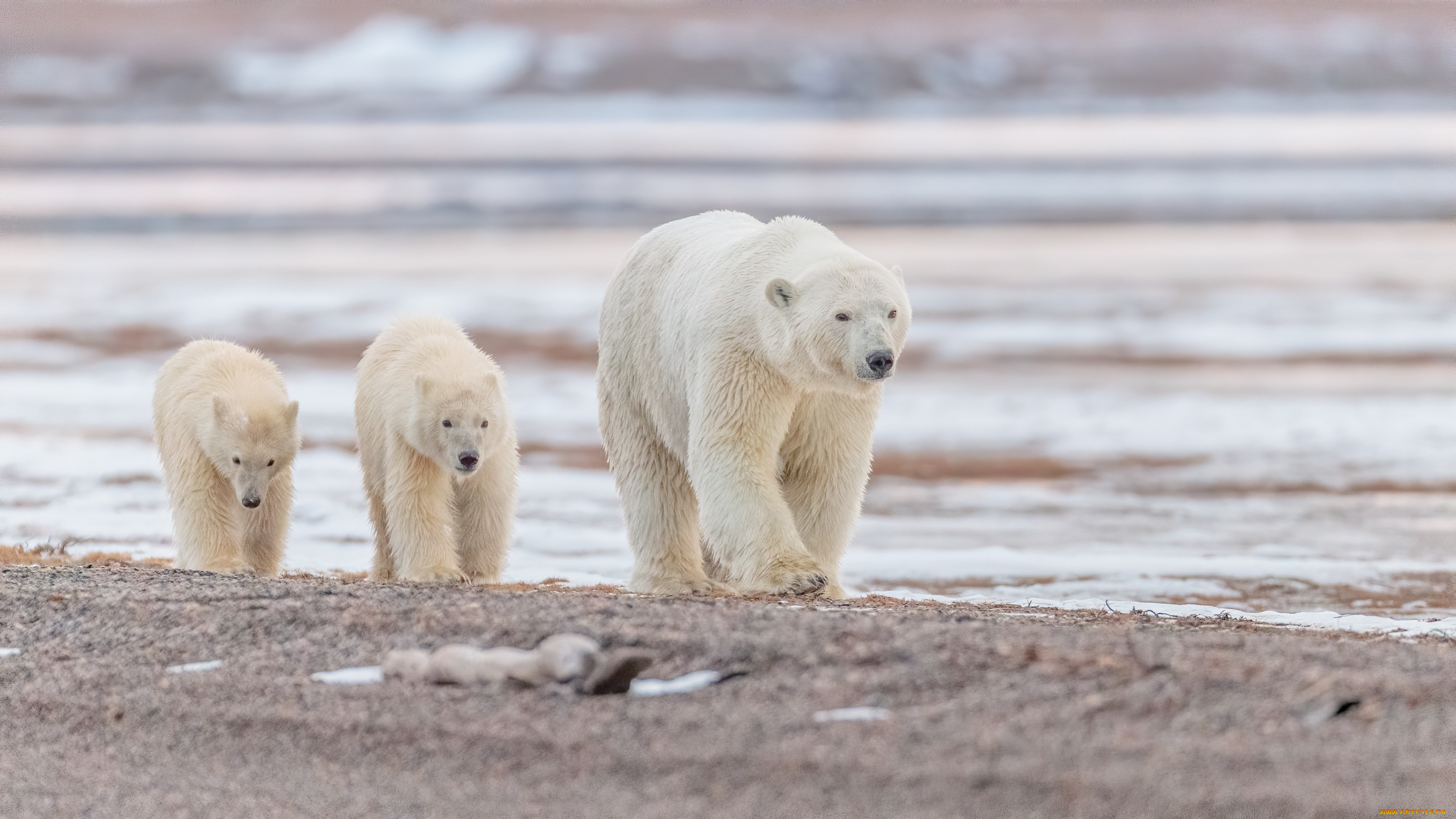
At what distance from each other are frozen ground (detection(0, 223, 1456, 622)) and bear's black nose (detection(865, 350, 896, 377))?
1942mm

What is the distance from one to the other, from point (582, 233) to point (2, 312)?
426 inches

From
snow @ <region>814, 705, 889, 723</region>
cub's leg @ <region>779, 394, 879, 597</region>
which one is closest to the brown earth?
snow @ <region>814, 705, 889, 723</region>

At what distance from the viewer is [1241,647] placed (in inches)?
179

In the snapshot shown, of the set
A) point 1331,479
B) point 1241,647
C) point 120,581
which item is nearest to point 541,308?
point 1331,479

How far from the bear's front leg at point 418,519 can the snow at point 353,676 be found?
1.76 metres

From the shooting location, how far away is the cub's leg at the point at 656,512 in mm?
6508

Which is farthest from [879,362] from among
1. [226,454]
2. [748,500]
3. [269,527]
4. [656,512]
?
[269,527]

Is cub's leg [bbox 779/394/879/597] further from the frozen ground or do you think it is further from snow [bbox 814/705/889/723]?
snow [bbox 814/705/889/723]

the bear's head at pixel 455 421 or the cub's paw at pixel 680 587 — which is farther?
the cub's paw at pixel 680 587

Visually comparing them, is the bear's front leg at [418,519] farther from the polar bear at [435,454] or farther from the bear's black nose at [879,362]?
the bear's black nose at [879,362]

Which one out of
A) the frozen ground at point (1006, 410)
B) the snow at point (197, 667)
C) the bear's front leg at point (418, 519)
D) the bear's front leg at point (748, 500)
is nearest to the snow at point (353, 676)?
the snow at point (197, 667)

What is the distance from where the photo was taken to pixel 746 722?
13.3 feet

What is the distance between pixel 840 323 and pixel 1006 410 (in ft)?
22.5

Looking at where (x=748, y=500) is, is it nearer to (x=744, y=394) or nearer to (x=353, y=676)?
(x=744, y=394)
